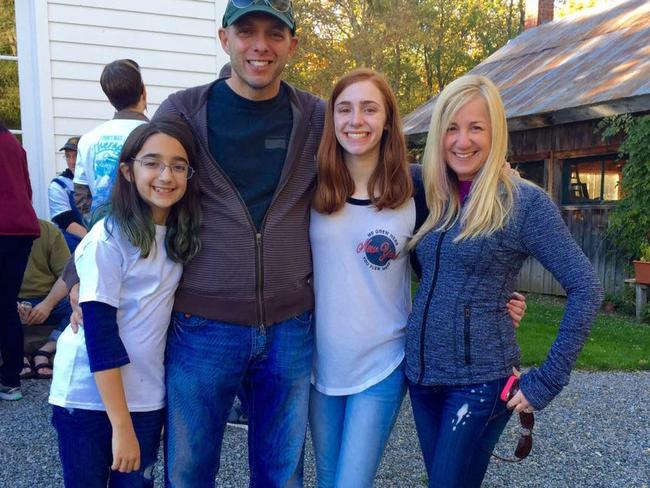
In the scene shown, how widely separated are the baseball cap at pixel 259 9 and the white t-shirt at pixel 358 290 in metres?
0.71

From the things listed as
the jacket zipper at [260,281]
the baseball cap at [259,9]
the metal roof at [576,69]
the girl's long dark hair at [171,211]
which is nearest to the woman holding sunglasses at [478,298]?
the jacket zipper at [260,281]

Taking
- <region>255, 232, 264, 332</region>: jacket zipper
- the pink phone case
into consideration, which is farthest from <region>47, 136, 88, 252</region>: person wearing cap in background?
the pink phone case

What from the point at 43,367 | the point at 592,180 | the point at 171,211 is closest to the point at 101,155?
the point at 171,211

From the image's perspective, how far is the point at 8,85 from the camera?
5125 millimetres

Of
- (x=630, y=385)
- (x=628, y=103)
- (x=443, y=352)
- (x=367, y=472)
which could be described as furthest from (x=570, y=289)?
(x=628, y=103)

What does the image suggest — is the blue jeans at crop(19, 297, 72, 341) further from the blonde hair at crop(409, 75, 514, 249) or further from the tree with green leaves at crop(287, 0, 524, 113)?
the tree with green leaves at crop(287, 0, 524, 113)

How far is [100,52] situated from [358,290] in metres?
3.95

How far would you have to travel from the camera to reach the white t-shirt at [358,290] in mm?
2230

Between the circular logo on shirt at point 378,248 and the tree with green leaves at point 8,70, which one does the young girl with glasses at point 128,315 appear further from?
the tree with green leaves at point 8,70

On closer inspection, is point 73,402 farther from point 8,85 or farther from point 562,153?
point 562,153

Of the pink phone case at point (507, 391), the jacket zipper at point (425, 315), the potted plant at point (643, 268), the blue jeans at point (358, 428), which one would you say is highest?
the jacket zipper at point (425, 315)

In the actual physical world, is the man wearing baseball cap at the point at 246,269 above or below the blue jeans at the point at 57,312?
above

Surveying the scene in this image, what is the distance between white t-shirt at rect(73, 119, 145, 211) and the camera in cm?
299

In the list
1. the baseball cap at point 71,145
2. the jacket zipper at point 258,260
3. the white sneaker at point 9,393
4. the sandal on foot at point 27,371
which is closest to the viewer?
the jacket zipper at point 258,260
